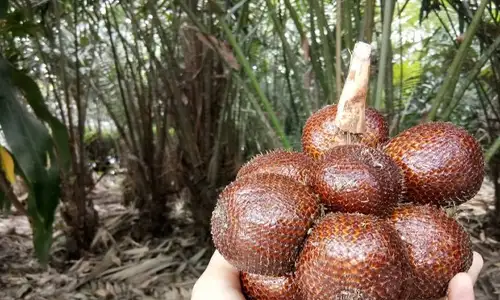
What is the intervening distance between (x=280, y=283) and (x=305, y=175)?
5.6 inches

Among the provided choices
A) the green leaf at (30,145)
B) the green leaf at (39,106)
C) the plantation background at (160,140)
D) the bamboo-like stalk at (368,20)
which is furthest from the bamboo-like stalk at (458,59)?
the green leaf at (39,106)

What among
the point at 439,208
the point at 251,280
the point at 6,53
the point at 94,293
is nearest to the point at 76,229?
the point at 94,293

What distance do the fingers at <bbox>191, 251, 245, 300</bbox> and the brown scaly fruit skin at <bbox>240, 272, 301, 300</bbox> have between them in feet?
0.11

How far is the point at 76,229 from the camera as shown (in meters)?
2.42

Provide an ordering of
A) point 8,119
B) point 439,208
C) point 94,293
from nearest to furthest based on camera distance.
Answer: point 439,208 → point 8,119 → point 94,293

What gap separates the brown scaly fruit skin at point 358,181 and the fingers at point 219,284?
0.20 m

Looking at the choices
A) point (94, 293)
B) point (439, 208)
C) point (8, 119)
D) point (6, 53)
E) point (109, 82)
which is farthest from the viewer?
point (109, 82)

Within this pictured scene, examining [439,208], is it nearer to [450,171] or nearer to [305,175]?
[450,171]

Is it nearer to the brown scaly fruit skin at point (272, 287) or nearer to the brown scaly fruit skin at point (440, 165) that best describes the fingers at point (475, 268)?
the brown scaly fruit skin at point (440, 165)

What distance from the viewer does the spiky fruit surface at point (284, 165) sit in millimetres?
683

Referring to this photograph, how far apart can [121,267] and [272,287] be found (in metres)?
1.77

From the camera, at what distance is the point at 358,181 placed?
1.96ft

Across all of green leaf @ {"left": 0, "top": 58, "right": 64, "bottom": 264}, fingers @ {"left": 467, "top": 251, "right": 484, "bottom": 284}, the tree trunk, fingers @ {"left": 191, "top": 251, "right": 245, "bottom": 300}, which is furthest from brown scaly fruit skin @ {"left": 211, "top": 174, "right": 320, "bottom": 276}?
the tree trunk

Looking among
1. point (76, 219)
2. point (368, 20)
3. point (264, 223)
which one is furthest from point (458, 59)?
point (76, 219)
